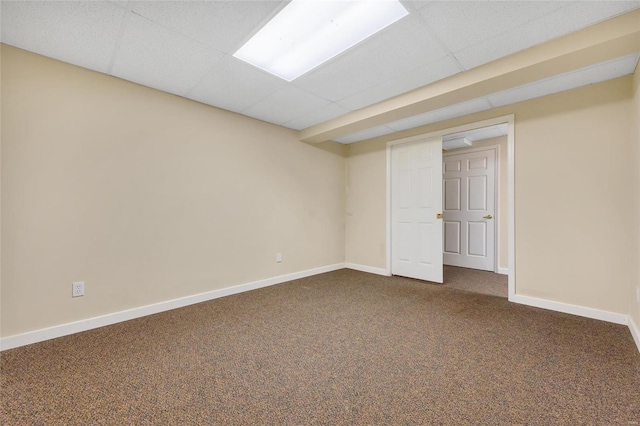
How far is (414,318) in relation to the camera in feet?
8.20

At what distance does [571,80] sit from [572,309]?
2.13m

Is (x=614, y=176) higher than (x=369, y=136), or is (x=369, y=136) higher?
(x=369, y=136)

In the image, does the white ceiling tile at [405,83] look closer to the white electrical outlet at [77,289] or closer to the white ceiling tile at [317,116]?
the white ceiling tile at [317,116]

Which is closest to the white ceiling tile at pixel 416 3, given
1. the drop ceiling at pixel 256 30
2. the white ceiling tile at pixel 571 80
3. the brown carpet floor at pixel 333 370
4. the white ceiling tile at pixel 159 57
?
the drop ceiling at pixel 256 30

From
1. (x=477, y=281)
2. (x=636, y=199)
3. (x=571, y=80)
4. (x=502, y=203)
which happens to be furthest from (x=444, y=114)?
(x=477, y=281)

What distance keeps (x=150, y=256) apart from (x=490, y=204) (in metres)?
4.89

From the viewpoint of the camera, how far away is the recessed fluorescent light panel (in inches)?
67.1

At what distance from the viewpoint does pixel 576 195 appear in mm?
2561

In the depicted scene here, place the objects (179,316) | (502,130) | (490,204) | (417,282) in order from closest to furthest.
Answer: (179,316), (417,282), (502,130), (490,204)

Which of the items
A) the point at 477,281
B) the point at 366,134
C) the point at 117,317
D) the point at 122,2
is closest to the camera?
the point at 122,2

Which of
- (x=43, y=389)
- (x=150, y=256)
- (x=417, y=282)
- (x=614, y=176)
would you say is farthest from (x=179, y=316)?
(x=614, y=176)

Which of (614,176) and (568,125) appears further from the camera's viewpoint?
(568,125)

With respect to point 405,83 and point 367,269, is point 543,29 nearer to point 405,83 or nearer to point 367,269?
point 405,83

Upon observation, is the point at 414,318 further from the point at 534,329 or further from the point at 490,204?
the point at 490,204
